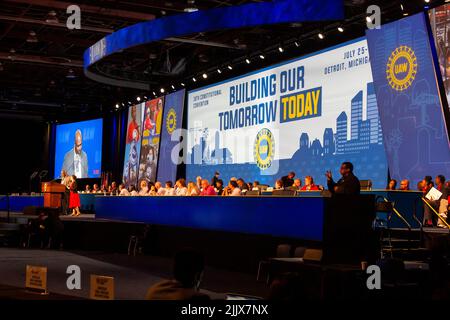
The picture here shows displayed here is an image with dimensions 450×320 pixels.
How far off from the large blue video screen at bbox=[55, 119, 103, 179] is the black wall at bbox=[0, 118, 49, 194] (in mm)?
2188

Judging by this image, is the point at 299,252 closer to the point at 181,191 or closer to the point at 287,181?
the point at 287,181

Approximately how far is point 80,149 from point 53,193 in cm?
986

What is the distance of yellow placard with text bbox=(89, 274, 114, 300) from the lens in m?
3.92

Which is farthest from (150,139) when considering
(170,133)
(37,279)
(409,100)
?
(37,279)

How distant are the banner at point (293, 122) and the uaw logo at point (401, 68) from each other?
47cm

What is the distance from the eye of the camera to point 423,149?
1160 cm

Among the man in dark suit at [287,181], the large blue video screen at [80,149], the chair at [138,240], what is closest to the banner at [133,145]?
the large blue video screen at [80,149]

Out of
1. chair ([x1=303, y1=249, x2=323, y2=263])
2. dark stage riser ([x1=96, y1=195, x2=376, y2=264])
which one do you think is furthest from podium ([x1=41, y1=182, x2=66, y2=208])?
chair ([x1=303, y1=249, x2=323, y2=263])

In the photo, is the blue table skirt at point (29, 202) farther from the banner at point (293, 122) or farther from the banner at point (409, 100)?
the banner at point (409, 100)

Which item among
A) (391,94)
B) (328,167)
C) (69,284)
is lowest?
(69,284)

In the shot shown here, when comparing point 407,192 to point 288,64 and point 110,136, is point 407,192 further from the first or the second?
point 110,136

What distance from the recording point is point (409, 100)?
12.0 meters
